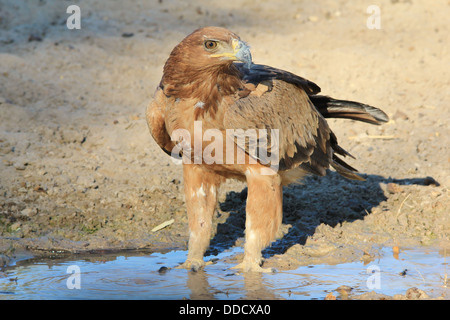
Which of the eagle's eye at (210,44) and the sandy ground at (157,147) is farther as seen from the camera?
the sandy ground at (157,147)

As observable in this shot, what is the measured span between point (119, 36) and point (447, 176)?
6.10m

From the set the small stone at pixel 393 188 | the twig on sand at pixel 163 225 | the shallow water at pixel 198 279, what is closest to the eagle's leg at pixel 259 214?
the shallow water at pixel 198 279

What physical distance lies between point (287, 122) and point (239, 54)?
3.72 feet

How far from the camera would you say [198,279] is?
210 inches

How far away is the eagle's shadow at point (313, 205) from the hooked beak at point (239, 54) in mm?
2192

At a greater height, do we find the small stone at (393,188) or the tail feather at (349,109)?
the tail feather at (349,109)

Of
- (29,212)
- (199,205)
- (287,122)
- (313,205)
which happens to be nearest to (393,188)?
(313,205)

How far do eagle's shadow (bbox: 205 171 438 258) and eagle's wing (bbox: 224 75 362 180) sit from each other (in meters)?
0.68

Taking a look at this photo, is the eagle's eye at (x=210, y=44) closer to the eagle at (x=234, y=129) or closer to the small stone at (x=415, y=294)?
the eagle at (x=234, y=129)

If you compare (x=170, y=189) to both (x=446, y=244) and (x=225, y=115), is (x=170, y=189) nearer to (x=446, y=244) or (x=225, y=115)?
(x=225, y=115)

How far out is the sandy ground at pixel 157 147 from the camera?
21.2 feet

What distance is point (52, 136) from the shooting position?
798 centimetres

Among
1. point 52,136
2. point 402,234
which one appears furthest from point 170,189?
point 402,234

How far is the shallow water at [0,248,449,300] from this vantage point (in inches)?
192
